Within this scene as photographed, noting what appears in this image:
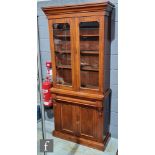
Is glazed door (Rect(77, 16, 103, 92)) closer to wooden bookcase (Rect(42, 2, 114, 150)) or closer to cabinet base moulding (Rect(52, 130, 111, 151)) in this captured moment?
wooden bookcase (Rect(42, 2, 114, 150))

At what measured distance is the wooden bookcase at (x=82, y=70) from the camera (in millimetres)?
2166

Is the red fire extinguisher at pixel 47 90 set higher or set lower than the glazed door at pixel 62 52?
lower

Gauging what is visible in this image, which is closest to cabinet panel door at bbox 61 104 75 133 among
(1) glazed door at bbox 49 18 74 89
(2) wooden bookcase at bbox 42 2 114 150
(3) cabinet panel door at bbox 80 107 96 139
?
(2) wooden bookcase at bbox 42 2 114 150

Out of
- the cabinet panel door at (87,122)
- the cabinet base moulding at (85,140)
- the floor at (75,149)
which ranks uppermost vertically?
the cabinet panel door at (87,122)

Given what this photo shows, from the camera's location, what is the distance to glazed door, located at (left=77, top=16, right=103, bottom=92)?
2164mm

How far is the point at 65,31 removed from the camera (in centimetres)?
240

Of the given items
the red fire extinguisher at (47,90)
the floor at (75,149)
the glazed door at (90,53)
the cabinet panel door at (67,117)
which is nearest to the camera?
the glazed door at (90,53)

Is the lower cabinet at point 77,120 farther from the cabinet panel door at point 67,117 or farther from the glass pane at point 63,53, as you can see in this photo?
the glass pane at point 63,53

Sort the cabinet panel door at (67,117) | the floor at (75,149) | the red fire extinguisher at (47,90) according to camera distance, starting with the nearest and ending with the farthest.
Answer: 1. the floor at (75,149)
2. the cabinet panel door at (67,117)
3. the red fire extinguisher at (47,90)

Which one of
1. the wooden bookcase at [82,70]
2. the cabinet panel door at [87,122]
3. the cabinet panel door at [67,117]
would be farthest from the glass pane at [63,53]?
the cabinet panel door at [87,122]

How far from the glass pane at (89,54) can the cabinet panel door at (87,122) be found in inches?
12.7

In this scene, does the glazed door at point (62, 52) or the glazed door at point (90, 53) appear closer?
the glazed door at point (90, 53)
